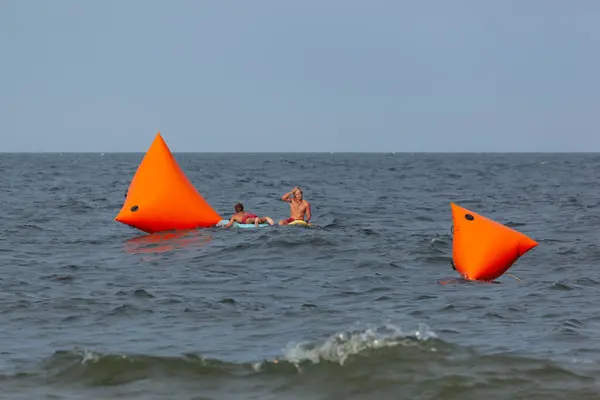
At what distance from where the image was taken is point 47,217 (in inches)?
1054

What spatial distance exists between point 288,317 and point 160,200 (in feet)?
28.9

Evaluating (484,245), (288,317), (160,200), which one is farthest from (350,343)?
(160,200)

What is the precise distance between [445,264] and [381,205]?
16.6 metres

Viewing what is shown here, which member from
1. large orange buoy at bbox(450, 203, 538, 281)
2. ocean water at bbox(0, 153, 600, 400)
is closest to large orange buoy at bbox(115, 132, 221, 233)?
ocean water at bbox(0, 153, 600, 400)

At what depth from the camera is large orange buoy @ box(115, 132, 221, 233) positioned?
20.0 meters

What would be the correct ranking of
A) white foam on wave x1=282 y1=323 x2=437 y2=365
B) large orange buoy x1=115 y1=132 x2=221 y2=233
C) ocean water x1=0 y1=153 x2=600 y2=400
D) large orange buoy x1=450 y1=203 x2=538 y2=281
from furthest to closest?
large orange buoy x1=115 y1=132 x2=221 y2=233 → large orange buoy x1=450 y1=203 x2=538 y2=281 → white foam on wave x1=282 y1=323 x2=437 y2=365 → ocean water x1=0 y1=153 x2=600 y2=400

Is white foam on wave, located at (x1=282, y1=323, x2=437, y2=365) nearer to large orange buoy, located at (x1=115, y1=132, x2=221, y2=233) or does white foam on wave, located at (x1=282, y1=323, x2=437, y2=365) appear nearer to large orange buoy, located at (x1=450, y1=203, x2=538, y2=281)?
large orange buoy, located at (x1=450, y1=203, x2=538, y2=281)

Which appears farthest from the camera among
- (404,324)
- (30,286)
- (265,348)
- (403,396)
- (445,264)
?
(445,264)

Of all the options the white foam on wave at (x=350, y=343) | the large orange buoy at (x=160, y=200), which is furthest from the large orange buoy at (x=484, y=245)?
the large orange buoy at (x=160, y=200)

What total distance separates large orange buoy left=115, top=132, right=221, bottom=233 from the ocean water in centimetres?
51

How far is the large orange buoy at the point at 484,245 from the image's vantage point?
45.3 ft

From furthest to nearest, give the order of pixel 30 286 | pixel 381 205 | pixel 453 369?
pixel 381 205, pixel 30 286, pixel 453 369

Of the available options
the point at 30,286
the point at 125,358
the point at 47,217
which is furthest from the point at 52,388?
the point at 47,217

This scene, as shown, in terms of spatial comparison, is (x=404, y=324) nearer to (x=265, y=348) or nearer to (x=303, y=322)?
(x=303, y=322)
